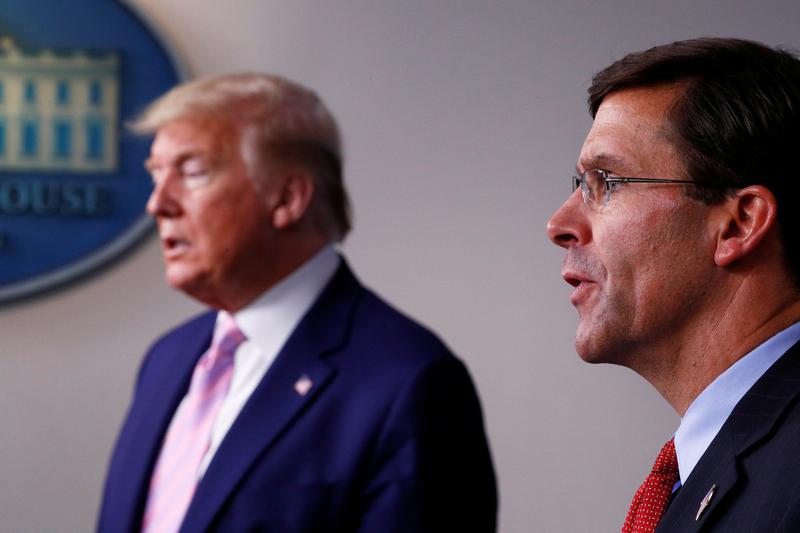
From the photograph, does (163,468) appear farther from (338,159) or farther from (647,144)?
→ (647,144)

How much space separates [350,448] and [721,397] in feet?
2.04

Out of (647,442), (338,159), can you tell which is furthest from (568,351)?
(338,159)

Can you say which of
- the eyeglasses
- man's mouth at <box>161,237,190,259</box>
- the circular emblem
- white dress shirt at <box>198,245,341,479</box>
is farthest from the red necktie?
the circular emblem

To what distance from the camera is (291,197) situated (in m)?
1.90

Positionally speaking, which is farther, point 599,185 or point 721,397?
point 599,185

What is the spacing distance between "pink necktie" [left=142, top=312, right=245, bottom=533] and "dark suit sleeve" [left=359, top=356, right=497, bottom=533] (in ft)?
1.03

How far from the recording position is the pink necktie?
170 cm

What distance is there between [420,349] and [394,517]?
0.91 ft

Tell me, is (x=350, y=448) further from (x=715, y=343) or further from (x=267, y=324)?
(x=715, y=343)

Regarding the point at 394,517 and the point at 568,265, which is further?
the point at 394,517

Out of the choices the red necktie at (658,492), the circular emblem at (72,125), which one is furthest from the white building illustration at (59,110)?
the red necktie at (658,492)

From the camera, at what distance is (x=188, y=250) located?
186 centimetres

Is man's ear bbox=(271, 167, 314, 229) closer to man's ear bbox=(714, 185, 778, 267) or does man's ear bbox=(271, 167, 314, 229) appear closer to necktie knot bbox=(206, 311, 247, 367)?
necktie knot bbox=(206, 311, 247, 367)

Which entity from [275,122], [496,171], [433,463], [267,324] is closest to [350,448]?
[433,463]
